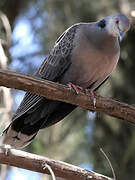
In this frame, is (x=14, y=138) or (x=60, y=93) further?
(x=14, y=138)

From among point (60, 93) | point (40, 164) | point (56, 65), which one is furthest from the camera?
point (56, 65)

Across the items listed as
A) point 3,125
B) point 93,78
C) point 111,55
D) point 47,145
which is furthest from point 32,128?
point 47,145

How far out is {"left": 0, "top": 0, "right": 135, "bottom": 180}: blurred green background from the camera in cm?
551

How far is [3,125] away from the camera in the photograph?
3475mm

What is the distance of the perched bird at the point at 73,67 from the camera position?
143 inches

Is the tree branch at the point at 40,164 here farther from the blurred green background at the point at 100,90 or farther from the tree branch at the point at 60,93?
the blurred green background at the point at 100,90

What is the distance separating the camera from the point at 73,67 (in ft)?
12.2

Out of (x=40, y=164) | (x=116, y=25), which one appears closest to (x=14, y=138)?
(x=40, y=164)

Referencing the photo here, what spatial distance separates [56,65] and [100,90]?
5.96 feet

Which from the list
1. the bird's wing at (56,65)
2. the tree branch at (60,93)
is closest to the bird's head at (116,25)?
the bird's wing at (56,65)

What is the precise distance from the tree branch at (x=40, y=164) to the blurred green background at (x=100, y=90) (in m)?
2.23

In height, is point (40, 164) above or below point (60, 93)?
below

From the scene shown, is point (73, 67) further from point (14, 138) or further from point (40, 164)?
point (40, 164)

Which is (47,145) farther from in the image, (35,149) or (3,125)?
(3,125)
